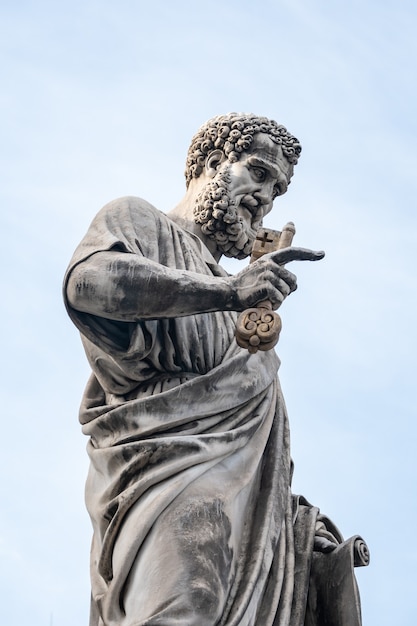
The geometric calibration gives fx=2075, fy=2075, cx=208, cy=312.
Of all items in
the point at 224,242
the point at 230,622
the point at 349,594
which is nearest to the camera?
the point at 230,622

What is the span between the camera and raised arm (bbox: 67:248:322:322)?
36.0 ft

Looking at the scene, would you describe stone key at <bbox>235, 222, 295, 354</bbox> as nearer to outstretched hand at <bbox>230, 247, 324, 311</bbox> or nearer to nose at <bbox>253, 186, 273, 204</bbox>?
outstretched hand at <bbox>230, 247, 324, 311</bbox>

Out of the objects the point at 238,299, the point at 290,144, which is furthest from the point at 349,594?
the point at 290,144

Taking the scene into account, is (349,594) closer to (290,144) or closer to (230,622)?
(230,622)

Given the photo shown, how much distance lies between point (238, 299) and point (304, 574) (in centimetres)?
156

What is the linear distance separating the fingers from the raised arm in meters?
0.08

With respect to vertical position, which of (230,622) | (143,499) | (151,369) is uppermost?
(151,369)

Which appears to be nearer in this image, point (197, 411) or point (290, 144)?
point (197, 411)

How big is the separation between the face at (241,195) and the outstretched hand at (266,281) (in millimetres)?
1198

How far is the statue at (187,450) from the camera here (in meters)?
10.6

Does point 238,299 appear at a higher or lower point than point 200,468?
higher

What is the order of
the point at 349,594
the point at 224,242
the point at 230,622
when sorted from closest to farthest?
the point at 230,622, the point at 349,594, the point at 224,242

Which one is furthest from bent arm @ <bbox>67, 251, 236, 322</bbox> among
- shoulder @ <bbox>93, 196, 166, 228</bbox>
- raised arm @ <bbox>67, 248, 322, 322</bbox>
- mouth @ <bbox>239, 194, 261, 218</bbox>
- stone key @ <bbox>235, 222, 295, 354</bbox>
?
mouth @ <bbox>239, 194, 261, 218</bbox>

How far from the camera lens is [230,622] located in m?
10.5
